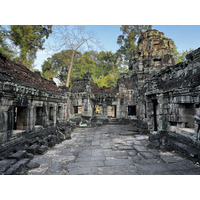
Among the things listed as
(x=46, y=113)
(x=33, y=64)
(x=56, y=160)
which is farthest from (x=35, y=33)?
(x=56, y=160)

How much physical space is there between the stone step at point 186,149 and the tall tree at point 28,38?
36.9 feet

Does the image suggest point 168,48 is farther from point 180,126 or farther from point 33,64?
point 33,64

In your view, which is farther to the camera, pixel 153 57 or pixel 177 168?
pixel 153 57

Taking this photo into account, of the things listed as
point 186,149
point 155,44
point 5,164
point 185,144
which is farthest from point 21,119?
point 155,44

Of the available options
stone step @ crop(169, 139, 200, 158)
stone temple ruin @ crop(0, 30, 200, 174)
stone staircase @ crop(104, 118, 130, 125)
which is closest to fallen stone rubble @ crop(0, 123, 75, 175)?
stone temple ruin @ crop(0, 30, 200, 174)

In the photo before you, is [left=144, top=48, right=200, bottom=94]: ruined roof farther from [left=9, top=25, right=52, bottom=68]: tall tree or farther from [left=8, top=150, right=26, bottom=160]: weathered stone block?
[left=9, top=25, right=52, bottom=68]: tall tree

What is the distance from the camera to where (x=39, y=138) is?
5.81 m

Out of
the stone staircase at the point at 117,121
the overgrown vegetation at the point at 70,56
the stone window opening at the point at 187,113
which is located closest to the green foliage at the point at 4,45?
the overgrown vegetation at the point at 70,56

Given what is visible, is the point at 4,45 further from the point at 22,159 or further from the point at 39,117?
the point at 22,159

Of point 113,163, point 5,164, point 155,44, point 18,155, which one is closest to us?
point 5,164

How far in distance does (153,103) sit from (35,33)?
11.5 m

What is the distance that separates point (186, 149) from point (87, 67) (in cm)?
1825

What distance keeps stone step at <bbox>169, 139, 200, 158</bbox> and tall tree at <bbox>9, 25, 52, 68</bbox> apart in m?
11.2

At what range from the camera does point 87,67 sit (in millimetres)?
20344
